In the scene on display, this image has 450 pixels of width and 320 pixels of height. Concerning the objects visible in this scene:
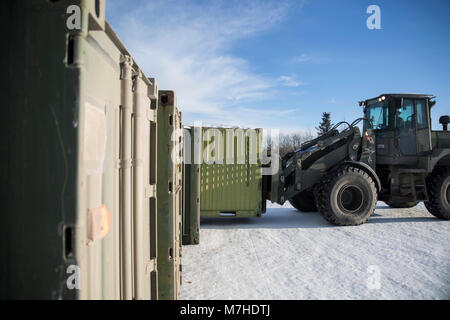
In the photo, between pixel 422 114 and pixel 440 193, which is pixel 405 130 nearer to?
pixel 422 114

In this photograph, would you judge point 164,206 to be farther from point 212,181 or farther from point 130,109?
point 212,181

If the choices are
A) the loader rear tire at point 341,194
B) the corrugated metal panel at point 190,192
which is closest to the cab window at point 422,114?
the loader rear tire at point 341,194

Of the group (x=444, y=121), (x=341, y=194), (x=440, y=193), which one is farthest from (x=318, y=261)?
(x=444, y=121)

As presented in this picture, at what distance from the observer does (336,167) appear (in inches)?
276

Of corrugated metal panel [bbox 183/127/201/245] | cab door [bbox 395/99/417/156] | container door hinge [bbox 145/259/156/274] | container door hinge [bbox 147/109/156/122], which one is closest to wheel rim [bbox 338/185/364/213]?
cab door [bbox 395/99/417/156]

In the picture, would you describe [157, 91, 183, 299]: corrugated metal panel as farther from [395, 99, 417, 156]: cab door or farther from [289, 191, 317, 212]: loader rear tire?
[395, 99, 417, 156]: cab door

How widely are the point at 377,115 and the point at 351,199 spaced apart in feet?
8.89

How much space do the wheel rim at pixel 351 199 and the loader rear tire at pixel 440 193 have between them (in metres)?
2.29

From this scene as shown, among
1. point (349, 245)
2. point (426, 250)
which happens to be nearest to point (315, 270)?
point (349, 245)

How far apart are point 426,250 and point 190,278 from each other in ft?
14.4

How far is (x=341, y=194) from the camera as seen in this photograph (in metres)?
6.88

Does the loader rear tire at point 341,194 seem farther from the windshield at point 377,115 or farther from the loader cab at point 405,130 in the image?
the windshield at point 377,115

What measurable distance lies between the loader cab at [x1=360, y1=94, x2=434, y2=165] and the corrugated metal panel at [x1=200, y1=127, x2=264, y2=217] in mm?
3759

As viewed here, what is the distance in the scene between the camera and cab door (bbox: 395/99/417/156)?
7387mm
